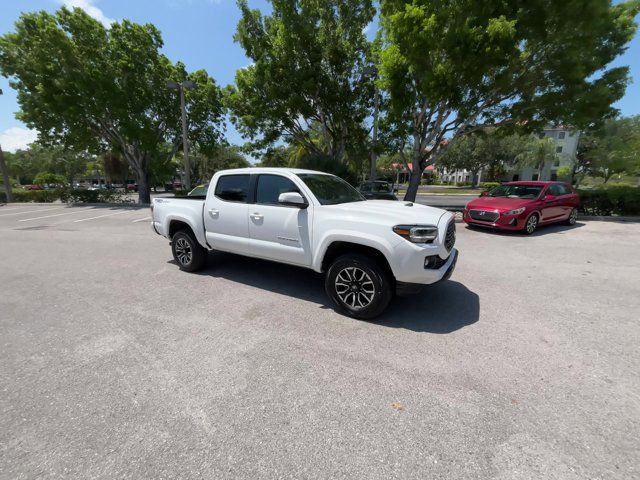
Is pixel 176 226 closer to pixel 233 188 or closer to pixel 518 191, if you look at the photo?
pixel 233 188

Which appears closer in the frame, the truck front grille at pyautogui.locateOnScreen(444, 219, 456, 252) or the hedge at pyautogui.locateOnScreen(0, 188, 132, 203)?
the truck front grille at pyautogui.locateOnScreen(444, 219, 456, 252)

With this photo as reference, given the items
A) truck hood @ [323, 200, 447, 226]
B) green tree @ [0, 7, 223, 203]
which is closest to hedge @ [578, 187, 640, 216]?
truck hood @ [323, 200, 447, 226]

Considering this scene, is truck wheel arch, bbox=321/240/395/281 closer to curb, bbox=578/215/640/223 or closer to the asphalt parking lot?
the asphalt parking lot

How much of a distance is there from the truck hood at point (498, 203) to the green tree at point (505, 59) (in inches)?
185

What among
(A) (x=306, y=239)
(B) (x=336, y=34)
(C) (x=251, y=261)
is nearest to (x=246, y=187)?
(A) (x=306, y=239)

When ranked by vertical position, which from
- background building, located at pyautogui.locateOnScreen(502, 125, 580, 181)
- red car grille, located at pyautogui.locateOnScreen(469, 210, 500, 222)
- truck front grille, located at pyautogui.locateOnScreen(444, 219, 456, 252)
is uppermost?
background building, located at pyautogui.locateOnScreen(502, 125, 580, 181)

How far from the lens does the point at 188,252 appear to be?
213 inches

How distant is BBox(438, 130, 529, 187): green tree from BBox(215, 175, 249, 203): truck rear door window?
4927 cm

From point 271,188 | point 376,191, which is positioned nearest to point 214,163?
point 376,191

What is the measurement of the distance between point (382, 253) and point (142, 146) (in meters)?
20.9

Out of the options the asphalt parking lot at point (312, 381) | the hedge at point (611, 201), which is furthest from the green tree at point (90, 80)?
the hedge at point (611, 201)

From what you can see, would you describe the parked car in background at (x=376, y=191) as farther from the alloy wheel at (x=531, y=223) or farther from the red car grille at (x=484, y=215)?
the alloy wheel at (x=531, y=223)

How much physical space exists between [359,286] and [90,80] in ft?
70.8

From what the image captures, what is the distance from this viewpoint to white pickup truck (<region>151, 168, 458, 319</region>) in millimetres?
3377
